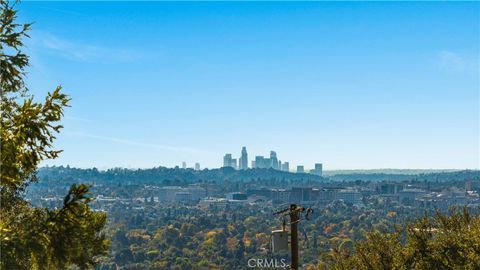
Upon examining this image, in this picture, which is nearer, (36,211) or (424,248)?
(36,211)

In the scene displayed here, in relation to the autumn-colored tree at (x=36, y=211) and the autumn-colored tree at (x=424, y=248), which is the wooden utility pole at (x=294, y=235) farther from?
the autumn-colored tree at (x=424, y=248)

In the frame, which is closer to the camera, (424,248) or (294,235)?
(294,235)

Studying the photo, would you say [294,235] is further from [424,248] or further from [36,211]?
[424,248]

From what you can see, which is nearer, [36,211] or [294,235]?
[36,211]

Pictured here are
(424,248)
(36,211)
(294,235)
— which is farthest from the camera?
(424,248)

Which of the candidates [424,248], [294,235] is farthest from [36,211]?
[424,248]

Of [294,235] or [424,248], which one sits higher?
[294,235]

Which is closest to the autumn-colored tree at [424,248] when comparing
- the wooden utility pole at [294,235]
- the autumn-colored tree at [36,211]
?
the wooden utility pole at [294,235]

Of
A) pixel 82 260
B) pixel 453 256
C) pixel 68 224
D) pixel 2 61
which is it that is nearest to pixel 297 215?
pixel 82 260

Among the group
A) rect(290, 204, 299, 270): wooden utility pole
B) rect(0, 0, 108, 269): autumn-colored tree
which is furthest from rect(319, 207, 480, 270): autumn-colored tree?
rect(0, 0, 108, 269): autumn-colored tree

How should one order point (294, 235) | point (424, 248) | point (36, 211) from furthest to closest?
1. point (424, 248)
2. point (294, 235)
3. point (36, 211)

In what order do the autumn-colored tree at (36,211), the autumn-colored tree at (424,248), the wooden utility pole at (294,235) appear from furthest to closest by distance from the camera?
1. the autumn-colored tree at (424,248)
2. the wooden utility pole at (294,235)
3. the autumn-colored tree at (36,211)

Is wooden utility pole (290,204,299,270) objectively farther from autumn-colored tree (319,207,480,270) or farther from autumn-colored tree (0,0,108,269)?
autumn-colored tree (319,207,480,270)
